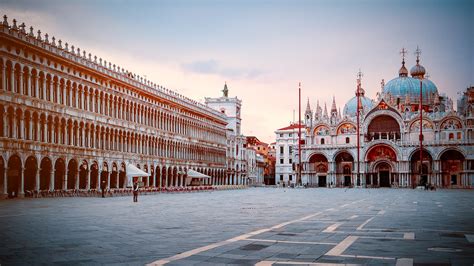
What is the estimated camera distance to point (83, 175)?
50875 mm

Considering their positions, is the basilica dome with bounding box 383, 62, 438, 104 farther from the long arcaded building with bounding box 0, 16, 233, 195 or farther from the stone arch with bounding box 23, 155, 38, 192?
the stone arch with bounding box 23, 155, 38, 192

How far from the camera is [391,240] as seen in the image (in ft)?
43.3

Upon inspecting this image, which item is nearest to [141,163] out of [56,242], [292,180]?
[56,242]

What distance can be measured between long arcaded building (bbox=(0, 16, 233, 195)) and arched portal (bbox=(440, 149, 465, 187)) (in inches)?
1816

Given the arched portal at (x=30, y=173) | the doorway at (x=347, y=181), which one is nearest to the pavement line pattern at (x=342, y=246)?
the arched portal at (x=30, y=173)

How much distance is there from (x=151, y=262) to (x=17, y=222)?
370 inches

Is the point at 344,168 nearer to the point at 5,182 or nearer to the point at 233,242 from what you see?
the point at 5,182

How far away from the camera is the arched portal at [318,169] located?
107m

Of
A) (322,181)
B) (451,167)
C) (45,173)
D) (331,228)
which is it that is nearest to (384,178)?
(451,167)

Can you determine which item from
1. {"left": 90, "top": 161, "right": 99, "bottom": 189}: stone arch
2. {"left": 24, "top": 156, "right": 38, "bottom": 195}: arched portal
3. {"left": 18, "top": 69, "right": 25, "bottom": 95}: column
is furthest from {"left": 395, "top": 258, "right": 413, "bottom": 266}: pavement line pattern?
{"left": 90, "top": 161, "right": 99, "bottom": 189}: stone arch

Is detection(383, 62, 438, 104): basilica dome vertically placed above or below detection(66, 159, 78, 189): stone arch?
above

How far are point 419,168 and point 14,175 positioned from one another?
75.2 meters

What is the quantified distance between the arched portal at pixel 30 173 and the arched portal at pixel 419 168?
226 feet

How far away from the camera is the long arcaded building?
128 ft
